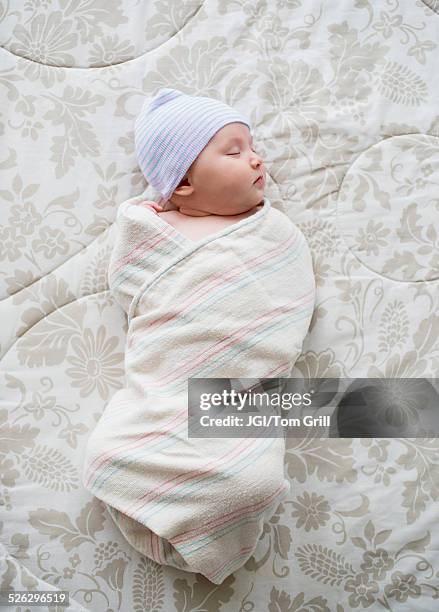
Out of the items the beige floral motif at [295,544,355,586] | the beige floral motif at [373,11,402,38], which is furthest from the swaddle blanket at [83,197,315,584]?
the beige floral motif at [373,11,402,38]

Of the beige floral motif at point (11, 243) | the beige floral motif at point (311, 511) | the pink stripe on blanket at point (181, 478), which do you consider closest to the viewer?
the pink stripe on blanket at point (181, 478)

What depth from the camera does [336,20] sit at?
1225 mm

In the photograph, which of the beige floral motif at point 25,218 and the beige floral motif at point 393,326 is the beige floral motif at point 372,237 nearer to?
the beige floral motif at point 393,326

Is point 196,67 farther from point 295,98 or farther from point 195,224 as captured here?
point 195,224

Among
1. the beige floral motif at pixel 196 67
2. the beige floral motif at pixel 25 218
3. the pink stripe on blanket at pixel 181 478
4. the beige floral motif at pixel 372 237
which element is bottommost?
the pink stripe on blanket at pixel 181 478

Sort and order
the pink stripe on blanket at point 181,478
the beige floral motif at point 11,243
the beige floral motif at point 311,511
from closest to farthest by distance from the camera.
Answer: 1. the pink stripe on blanket at point 181,478
2. the beige floral motif at point 311,511
3. the beige floral motif at point 11,243

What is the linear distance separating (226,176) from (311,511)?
22.3 inches

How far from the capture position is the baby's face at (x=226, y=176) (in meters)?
1.04

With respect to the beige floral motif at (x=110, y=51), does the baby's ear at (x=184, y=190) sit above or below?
below

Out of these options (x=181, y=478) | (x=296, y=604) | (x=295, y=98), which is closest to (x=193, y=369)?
(x=181, y=478)

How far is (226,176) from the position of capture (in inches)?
41.0

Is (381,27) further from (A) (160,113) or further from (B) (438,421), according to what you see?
(B) (438,421)

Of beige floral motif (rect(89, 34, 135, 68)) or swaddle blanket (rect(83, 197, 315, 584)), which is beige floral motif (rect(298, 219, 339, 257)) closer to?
swaddle blanket (rect(83, 197, 315, 584))

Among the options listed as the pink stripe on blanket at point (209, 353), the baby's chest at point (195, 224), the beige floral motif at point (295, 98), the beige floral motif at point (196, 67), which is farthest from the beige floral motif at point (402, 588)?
the beige floral motif at point (196, 67)
